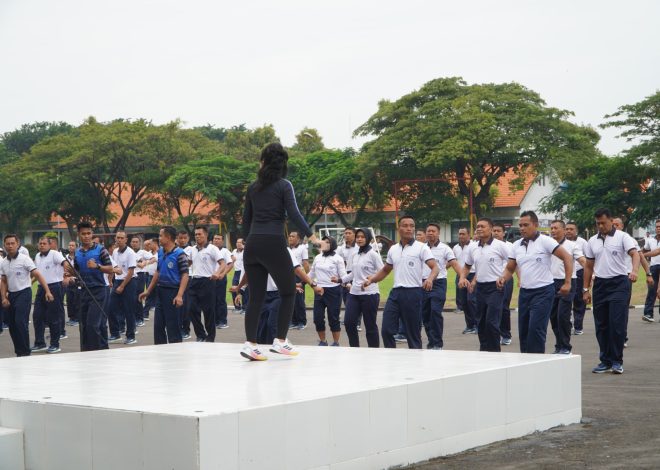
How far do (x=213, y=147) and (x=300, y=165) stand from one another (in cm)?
752

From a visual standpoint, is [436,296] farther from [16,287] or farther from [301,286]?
[16,287]

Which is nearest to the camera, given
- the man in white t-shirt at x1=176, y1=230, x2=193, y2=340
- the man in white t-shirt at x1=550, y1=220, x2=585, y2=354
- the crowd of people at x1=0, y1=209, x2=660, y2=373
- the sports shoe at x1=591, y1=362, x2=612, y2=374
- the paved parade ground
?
the paved parade ground

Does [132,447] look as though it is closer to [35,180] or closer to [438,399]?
[438,399]

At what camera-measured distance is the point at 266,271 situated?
9.44 meters

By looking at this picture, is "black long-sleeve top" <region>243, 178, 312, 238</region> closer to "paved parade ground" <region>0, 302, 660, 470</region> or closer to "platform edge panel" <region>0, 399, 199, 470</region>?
"paved parade ground" <region>0, 302, 660, 470</region>

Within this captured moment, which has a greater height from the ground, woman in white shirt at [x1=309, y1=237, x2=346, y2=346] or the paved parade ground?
woman in white shirt at [x1=309, y1=237, x2=346, y2=346]

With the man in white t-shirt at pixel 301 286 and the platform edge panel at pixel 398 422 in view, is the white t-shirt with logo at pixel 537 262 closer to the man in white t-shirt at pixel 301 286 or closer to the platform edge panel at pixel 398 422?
the platform edge panel at pixel 398 422

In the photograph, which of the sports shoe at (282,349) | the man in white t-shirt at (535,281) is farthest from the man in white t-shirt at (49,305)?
the sports shoe at (282,349)

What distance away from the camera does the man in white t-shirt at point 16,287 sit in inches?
624

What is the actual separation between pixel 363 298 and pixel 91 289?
3.79m

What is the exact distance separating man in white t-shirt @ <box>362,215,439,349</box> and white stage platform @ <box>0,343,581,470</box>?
314 cm

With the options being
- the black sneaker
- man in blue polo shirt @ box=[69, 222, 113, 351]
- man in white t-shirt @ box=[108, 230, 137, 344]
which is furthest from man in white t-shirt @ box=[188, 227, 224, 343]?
the black sneaker

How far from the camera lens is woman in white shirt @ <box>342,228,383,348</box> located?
47.4 ft

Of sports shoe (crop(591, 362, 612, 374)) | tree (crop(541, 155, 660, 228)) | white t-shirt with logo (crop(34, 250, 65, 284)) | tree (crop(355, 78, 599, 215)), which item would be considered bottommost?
sports shoe (crop(591, 362, 612, 374))
